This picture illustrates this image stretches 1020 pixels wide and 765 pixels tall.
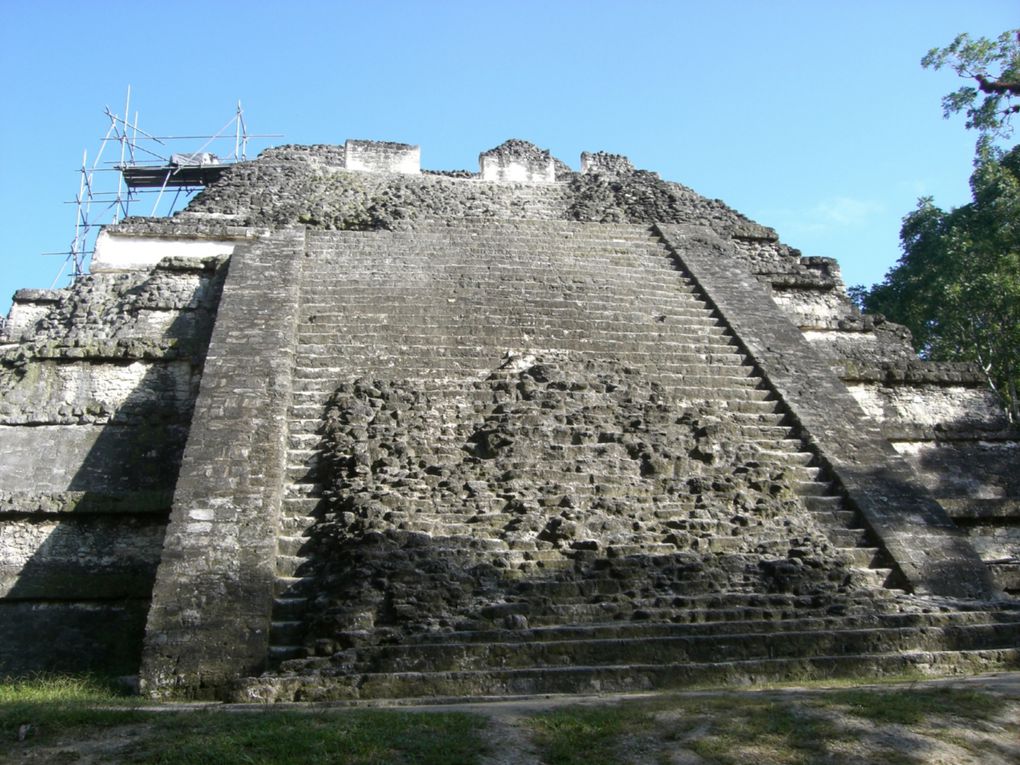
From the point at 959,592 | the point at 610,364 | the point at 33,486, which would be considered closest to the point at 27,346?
the point at 33,486

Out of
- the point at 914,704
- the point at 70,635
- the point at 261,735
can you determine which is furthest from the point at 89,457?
the point at 914,704

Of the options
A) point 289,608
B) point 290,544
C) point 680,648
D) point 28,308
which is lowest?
point 680,648

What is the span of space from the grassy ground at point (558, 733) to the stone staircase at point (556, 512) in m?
1.01

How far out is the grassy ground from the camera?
11.9 ft

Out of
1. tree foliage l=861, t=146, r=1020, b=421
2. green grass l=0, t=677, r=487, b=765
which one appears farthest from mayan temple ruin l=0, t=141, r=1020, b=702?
tree foliage l=861, t=146, r=1020, b=421

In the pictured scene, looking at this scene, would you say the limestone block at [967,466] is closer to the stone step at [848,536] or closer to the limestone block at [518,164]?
the stone step at [848,536]

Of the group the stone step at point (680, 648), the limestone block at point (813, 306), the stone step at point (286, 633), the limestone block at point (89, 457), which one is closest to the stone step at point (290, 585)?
the stone step at point (286, 633)

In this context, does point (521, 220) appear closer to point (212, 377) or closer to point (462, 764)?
point (212, 377)

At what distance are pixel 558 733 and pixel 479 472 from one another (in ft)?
10.8

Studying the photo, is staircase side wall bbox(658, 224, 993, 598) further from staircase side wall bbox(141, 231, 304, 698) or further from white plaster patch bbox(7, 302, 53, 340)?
white plaster patch bbox(7, 302, 53, 340)

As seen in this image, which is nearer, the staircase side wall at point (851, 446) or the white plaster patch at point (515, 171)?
the staircase side wall at point (851, 446)

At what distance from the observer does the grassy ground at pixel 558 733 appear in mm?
3635

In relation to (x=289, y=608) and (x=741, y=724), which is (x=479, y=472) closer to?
(x=289, y=608)

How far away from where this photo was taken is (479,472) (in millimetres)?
7055
